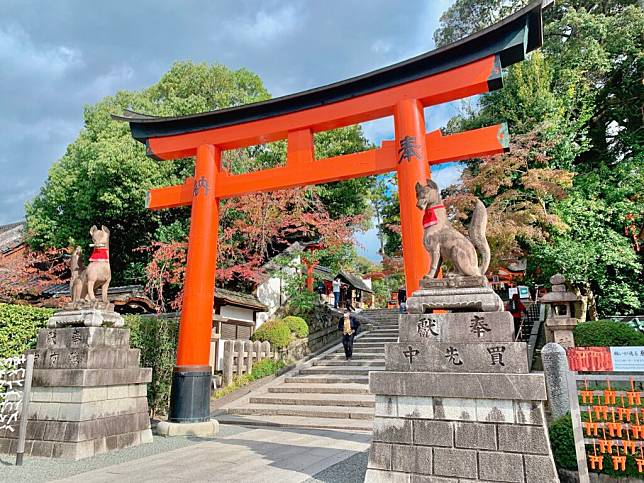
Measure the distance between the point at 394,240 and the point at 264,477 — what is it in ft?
51.0

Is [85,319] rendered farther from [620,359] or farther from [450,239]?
[620,359]

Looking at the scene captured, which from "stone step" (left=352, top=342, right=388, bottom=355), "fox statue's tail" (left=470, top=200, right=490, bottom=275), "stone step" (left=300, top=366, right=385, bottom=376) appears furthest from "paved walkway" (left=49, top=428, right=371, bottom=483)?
"stone step" (left=352, top=342, right=388, bottom=355)

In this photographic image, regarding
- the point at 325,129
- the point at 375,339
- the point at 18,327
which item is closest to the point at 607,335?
the point at 375,339

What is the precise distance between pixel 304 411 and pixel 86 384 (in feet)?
16.2

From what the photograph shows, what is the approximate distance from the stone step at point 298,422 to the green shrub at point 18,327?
414 cm

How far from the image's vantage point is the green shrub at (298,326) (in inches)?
563

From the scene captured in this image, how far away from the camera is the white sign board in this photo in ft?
14.8

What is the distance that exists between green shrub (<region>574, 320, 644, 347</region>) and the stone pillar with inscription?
22.4 feet

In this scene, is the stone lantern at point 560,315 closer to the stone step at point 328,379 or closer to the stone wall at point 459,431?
the stone step at point 328,379

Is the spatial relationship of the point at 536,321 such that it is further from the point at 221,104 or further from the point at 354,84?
the point at 221,104

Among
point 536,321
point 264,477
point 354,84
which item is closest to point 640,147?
point 536,321

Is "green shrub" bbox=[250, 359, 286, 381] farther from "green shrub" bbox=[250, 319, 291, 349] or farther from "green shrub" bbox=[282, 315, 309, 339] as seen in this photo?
"green shrub" bbox=[282, 315, 309, 339]

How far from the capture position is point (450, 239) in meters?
4.91

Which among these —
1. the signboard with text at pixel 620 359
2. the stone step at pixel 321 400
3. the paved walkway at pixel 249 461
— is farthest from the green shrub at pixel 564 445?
the stone step at pixel 321 400
